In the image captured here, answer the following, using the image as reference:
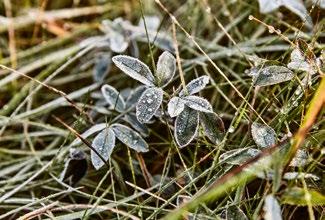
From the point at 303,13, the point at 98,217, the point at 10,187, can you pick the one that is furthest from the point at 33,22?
the point at 303,13

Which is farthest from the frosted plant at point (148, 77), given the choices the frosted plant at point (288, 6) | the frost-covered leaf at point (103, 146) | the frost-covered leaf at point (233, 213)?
the frosted plant at point (288, 6)

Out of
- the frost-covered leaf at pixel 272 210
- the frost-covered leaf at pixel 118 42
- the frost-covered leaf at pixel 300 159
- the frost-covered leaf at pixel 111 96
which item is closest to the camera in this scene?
the frost-covered leaf at pixel 272 210

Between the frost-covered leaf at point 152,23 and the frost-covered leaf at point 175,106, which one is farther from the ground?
the frost-covered leaf at point 152,23

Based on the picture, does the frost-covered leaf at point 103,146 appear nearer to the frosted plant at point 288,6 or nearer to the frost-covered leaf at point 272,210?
the frost-covered leaf at point 272,210

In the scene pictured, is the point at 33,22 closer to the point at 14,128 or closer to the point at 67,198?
the point at 14,128

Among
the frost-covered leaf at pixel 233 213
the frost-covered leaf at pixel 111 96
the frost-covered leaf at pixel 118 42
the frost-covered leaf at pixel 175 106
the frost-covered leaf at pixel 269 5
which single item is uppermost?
the frost-covered leaf at pixel 118 42

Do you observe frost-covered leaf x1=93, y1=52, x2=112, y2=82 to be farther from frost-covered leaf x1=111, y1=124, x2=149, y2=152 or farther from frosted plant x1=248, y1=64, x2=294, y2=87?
frosted plant x1=248, y1=64, x2=294, y2=87
